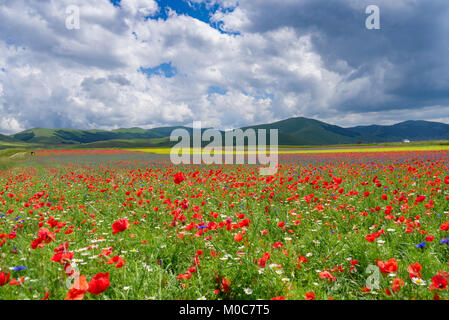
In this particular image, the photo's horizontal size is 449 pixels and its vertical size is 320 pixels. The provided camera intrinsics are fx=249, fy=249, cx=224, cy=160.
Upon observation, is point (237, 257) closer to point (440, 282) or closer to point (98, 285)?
point (98, 285)

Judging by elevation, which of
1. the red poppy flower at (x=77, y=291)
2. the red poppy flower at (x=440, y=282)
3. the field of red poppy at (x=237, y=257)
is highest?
the red poppy flower at (x=77, y=291)

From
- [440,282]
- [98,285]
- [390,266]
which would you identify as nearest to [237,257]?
[390,266]

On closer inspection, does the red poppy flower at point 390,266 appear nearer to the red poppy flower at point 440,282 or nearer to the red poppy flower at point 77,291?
the red poppy flower at point 440,282

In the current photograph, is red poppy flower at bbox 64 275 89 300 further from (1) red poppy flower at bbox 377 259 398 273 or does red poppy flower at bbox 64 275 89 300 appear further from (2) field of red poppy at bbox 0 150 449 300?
(1) red poppy flower at bbox 377 259 398 273

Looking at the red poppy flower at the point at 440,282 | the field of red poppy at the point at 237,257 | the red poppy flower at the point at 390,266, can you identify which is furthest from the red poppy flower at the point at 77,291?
the red poppy flower at the point at 440,282

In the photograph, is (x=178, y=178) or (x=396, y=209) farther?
(x=396, y=209)

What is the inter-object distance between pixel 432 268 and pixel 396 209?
265 cm

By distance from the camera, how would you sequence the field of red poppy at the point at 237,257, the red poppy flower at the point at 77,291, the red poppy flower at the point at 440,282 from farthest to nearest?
the field of red poppy at the point at 237,257 → the red poppy flower at the point at 440,282 → the red poppy flower at the point at 77,291

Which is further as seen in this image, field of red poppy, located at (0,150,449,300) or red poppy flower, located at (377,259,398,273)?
field of red poppy, located at (0,150,449,300)

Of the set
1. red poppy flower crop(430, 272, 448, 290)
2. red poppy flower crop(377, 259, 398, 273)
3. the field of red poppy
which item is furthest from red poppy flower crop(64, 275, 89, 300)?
red poppy flower crop(430, 272, 448, 290)

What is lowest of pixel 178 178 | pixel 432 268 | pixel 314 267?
pixel 314 267
